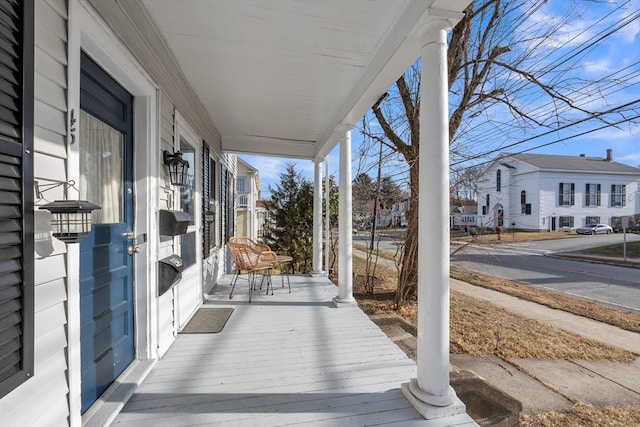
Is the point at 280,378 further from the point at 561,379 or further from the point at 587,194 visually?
the point at 587,194

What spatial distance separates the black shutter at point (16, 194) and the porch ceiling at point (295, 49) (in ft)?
3.72

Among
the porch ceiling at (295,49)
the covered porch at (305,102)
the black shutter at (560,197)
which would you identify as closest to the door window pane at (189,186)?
the covered porch at (305,102)

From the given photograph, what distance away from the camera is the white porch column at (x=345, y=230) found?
374 centimetres

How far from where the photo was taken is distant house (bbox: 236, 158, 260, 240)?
1260 cm

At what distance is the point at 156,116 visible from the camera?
2.27m

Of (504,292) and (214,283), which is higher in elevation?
(214,283)

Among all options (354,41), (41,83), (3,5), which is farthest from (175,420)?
(354,41)

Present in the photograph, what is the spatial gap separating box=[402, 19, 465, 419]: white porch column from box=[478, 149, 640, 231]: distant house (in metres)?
25.3

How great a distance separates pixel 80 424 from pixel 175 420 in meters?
0.43

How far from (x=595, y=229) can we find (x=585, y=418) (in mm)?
27512

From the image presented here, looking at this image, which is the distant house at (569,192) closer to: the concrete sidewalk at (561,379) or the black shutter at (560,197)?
the black shutter at (560,197)

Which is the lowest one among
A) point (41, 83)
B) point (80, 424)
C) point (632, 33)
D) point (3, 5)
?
point (80, 424)

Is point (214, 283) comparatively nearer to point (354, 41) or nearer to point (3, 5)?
point (354, 41)

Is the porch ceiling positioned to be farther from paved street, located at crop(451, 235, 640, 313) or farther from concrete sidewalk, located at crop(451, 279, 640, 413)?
paved street, located at crop(451, 235, 640, 313)
